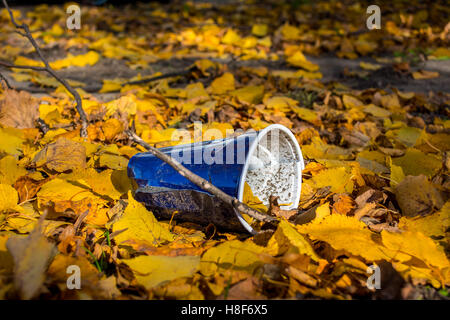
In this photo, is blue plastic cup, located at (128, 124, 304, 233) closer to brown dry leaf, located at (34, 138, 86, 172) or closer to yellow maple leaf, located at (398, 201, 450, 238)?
brown dry leaf, located at (34, 138, 86, 172)

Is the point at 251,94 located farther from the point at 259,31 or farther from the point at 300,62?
the point at 259,31

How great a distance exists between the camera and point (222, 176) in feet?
4.07

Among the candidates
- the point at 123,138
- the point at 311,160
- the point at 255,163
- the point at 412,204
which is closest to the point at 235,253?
the point at 255,163

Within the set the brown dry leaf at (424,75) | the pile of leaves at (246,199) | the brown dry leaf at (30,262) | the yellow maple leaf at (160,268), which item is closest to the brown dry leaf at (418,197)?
the pile of leaves at (246,199)

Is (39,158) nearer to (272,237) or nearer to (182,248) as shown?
(182,248)

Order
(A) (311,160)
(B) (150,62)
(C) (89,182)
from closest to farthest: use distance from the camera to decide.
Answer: (C) (89,182) → (A) (311,160) → (B) (150,62)

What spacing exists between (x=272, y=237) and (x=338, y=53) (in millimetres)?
3388

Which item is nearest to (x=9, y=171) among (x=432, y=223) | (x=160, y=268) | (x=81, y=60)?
(x=160, y=268)

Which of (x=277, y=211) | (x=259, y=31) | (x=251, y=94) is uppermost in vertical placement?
(x=259, y=31)

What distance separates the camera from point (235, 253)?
1.07 m

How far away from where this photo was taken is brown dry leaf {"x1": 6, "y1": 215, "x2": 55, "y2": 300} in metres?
0.86

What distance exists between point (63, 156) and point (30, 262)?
738mm
